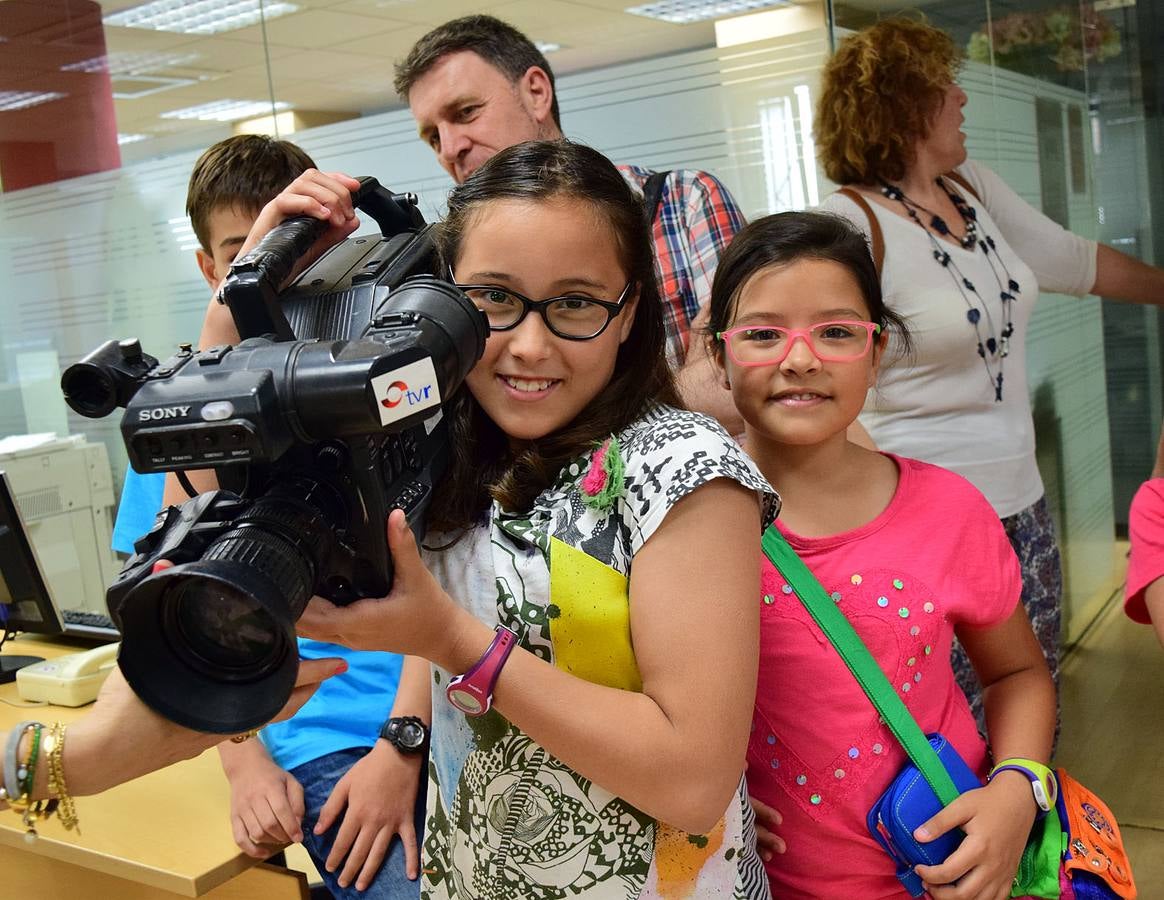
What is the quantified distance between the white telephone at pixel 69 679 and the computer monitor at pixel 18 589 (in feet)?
0.71

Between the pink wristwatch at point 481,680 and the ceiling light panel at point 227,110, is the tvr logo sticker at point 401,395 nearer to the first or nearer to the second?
the pink wristwatch at point 481,680

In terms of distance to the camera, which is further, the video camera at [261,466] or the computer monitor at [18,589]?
the computer monitor at [18,589]

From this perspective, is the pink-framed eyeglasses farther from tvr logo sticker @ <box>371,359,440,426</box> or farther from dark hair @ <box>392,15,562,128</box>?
dark hair @ <box>392,15,562,128</box>


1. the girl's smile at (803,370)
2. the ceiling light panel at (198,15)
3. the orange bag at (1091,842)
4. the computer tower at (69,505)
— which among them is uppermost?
the ceiling light panel at (198,15)

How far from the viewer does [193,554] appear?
760mm

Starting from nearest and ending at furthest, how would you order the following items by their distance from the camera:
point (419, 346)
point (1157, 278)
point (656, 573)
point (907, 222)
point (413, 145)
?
1. point (419, 346)
2. point (656, 573)
3. point (907, 222)
4. point (1157, 278)
5. point (413, 145)

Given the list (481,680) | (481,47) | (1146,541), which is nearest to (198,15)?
(481,47)

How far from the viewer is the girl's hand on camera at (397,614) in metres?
0.81

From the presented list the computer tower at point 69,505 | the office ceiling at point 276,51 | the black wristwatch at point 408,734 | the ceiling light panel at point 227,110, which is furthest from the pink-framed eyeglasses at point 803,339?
the ceiling light panel at point 227,110

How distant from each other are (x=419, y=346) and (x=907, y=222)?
4.57 feet

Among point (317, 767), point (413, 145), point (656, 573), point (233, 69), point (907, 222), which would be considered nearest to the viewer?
point (656, 573)

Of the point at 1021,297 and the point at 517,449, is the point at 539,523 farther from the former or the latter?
the point at 1021,297

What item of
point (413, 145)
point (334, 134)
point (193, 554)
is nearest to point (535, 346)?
point (193, 554)

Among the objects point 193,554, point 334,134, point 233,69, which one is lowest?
point 193,554
